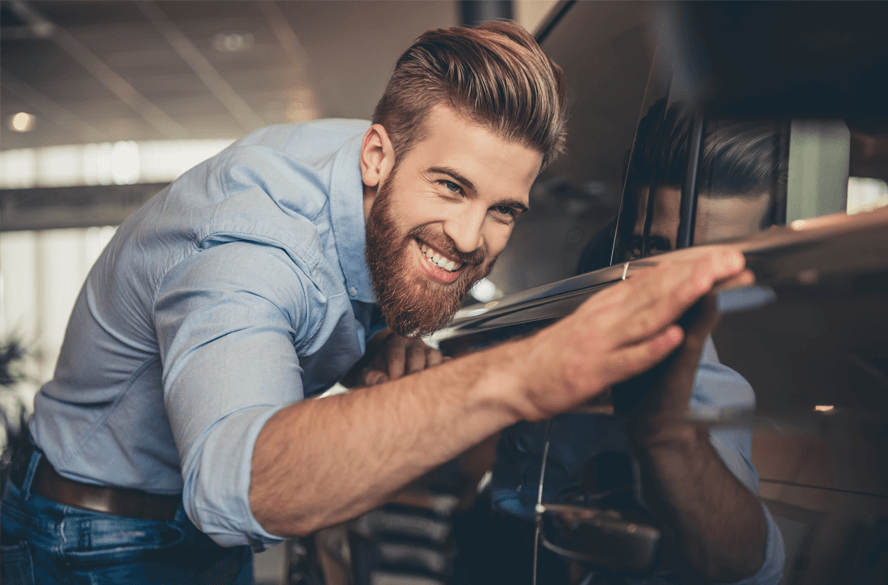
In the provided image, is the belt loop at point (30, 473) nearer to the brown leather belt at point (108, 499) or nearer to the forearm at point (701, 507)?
the brown leather belt at point (108, 499)

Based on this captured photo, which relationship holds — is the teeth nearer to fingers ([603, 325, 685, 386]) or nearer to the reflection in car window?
the reflection in car window

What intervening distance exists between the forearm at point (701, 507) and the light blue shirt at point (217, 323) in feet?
1.24

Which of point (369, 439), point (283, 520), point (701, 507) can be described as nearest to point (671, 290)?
Result: point (701, 507)

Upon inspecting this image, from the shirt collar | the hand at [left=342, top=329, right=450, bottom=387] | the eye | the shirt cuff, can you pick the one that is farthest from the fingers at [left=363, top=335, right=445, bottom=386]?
the shirt cuff

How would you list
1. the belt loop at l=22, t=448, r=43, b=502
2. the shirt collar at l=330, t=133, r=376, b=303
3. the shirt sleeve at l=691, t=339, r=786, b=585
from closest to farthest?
the shirt sleeve at l=691, t=339, r=786, b=585, the shirt collar at l=330, t=133, r=376, b=303, the belt loop at l=22, t=448, r=43, b=502

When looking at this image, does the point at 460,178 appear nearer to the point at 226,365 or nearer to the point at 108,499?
the point at 226,365

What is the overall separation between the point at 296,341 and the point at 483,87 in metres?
0.56

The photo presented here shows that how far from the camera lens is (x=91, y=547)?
1.12 metres

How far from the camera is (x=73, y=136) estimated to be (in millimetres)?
7496

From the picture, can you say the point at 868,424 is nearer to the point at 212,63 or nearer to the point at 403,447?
the point at 403,447

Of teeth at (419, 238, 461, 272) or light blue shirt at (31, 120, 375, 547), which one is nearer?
light blue shirt at (31, 120, 375, 547)

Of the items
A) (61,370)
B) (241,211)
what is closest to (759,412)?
(241,211)

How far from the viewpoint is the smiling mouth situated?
1090mm

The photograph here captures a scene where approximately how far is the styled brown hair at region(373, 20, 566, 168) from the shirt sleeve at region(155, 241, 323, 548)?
459 millimetres
